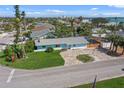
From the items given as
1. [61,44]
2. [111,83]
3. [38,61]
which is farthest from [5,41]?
[111,83]

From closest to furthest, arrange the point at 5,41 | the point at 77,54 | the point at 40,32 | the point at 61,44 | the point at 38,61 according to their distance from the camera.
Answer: the point at 38,61, the point at 77,54, the point at 61,44, the point at 40,32, the point at 5,41

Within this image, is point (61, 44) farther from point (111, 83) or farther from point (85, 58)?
point (111, 83)

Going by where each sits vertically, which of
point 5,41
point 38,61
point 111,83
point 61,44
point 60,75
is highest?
point 61,44

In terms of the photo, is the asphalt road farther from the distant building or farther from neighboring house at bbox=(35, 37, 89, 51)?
the distant building

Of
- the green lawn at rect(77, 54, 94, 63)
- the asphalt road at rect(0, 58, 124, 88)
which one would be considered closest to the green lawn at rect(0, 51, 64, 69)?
the asphalt road at rect(0, 58, 124, 88)
